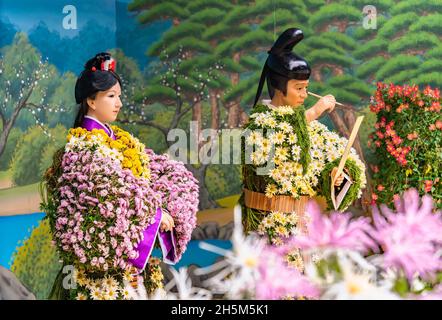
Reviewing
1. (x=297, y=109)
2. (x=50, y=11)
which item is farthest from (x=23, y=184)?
(x=297, y=109)

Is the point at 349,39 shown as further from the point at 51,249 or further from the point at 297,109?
the point at 51,249

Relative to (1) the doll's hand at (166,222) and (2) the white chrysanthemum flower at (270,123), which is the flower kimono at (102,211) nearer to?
(1) the doll's hand at (166,222)

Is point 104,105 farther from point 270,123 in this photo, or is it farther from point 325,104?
point 325,104

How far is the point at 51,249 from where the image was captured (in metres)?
5.10

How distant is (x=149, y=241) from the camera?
3244 millimetres

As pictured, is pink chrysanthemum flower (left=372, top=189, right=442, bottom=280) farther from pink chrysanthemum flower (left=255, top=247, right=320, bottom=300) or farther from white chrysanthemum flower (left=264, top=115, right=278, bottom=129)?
white chrysanthemum flower (left=264, top=115, right=278, bottom=129)

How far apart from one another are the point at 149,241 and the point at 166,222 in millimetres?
153

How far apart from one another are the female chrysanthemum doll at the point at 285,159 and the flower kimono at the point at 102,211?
529 millimetres

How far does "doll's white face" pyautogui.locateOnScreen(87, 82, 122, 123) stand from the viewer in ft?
11.3

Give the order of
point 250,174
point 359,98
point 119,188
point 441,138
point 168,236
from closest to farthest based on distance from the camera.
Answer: point 119,188, point 168,236, point 250,174, point 441,138, point 359,98

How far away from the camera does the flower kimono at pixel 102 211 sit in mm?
3059

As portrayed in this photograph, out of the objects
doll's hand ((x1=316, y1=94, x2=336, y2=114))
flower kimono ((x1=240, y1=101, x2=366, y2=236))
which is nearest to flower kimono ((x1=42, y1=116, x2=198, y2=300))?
flower kimono ((x1=240, y1=101, x2=366, y2=236))

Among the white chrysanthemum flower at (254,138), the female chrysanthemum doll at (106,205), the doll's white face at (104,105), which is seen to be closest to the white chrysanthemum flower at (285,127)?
the white chrysanthemum flower at (254,138)
